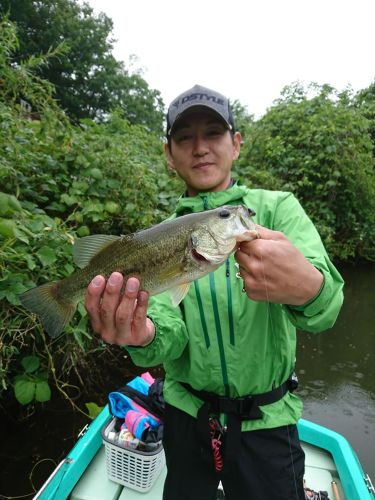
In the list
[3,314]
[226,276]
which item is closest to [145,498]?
[3,314]

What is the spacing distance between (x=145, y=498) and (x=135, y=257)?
2.00 metres

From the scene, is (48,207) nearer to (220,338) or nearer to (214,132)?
(214,132)

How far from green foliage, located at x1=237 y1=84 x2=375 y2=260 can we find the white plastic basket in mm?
7177

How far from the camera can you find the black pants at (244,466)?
161 centimetres

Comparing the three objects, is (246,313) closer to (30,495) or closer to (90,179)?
(30,495)

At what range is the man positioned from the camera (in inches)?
61.3

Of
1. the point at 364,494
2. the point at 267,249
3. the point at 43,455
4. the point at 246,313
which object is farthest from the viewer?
the point at 43,455

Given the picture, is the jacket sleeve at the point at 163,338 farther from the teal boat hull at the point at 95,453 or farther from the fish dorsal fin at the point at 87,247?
the teal boat hull at the point at 95,453

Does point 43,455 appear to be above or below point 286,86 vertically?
below

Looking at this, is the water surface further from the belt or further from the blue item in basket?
the belt

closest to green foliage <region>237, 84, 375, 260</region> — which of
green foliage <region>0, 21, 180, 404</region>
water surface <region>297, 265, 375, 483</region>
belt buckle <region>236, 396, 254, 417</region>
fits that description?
water surface <region>297, 265, 375, 483</region>

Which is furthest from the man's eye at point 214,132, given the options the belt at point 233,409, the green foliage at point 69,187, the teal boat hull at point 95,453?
the teal boat hull at point 95,453

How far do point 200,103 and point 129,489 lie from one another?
2733 mm

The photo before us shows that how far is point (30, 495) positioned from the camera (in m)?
2.88
